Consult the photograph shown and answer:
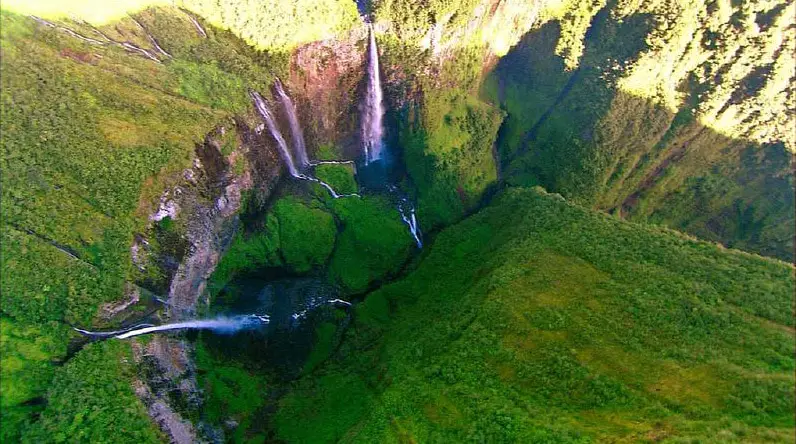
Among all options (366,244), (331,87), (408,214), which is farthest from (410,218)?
(331,87)

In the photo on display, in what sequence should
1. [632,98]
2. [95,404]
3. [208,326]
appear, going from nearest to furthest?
[95,404] → [208,326] → [632,98]

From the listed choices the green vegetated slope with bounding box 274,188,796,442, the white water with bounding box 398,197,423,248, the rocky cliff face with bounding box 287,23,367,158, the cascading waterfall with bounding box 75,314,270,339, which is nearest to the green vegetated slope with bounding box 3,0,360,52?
the rocky cliff face with bounding box 287,23,367,158

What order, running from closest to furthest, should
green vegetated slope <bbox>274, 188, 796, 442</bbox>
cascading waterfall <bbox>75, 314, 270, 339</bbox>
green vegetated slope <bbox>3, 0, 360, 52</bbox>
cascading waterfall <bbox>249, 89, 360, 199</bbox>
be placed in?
green vegetated slope <bbox>274, 188, 796, 442</bbox>
cascading waterfall <bbox>75, 314, 270, 339</bbox>
green vegetated slope <bbox>3, 0, 360, 52</bbox>
cascading waterfall <bbox>249, 89, 360, 199</bbox>

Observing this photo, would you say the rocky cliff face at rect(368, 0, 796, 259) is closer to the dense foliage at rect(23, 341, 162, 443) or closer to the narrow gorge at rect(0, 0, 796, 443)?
the narrow gorge at rect(0, 0, 796, 443)

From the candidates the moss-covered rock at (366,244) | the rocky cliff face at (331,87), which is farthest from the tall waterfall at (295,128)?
the moss-covered rock at (366,244)

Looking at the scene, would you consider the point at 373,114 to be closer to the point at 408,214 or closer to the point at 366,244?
the point at 408,214

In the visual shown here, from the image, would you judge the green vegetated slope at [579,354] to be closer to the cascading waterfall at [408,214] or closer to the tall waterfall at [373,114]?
the cascading waterfall at [408,214]

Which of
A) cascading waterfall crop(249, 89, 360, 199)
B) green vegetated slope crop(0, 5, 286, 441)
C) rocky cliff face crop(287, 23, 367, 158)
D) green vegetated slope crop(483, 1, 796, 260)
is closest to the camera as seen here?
Result: green vegetated slope crop(0, 5, 286, 441)
